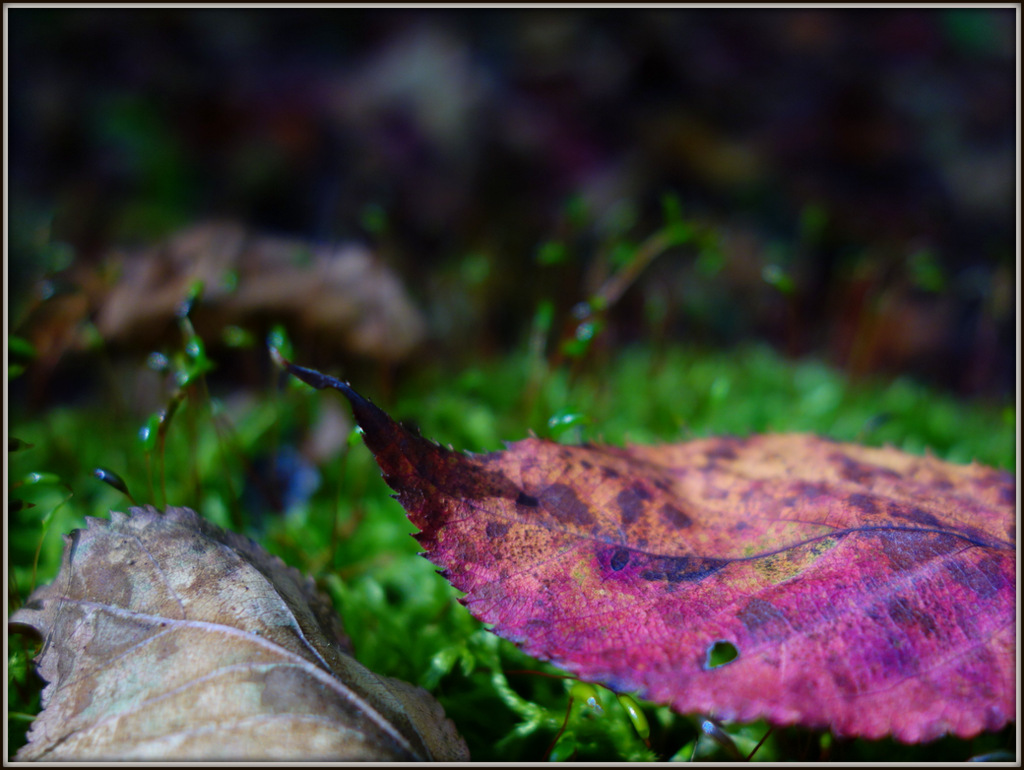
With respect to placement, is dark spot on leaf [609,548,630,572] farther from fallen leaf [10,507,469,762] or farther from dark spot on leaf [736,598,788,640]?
fallen leaf [10,507,469,762]

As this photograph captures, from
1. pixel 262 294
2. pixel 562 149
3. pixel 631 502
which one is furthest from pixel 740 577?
pixel 562 149

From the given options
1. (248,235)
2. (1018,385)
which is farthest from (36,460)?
(1018,385)

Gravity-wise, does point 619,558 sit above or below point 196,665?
above

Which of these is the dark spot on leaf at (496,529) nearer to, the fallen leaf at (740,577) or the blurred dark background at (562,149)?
the fallen leaf at (740,577)

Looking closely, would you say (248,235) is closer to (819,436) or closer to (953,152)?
(819,436)

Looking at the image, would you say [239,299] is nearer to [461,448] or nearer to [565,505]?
[461,448]

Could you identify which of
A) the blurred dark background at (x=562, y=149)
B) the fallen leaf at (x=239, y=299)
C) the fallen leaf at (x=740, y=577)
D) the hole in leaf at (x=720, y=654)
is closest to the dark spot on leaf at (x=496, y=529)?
the fallen leaf at (x=740, y=577)
